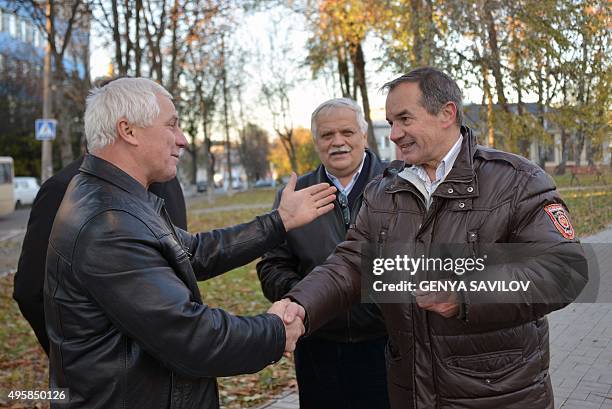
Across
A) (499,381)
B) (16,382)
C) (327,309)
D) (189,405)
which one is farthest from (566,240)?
(16,382)

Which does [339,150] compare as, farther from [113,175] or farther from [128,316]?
[128,316]

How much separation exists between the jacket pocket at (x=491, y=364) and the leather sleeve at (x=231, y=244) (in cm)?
118

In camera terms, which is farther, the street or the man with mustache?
the street

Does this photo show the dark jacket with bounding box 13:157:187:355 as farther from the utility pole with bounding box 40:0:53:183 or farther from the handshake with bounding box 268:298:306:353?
the utility pole with bounding box 40:0:53:183

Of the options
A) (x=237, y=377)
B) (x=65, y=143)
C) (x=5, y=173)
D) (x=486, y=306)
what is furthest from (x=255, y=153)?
(x=486, y=306)

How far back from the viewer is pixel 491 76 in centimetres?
745

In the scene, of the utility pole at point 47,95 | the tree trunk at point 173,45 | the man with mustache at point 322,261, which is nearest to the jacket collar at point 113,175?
the man with mustache at point 322,261

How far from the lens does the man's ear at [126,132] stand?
7.64 ft

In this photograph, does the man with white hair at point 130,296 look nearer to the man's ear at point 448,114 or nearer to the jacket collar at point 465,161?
the jacket collar at point 465,161

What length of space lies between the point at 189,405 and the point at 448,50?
660 cm

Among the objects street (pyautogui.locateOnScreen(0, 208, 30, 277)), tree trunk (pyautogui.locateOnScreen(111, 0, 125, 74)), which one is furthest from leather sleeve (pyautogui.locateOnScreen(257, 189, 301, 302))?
tree trunk (pyautogui.locateOnScreen(111, 0, 125, 74))

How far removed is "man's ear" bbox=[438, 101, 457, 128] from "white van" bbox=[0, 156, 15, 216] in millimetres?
27161

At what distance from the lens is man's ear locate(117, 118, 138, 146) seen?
2.33 m

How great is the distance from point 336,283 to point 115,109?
1177 millimetres
